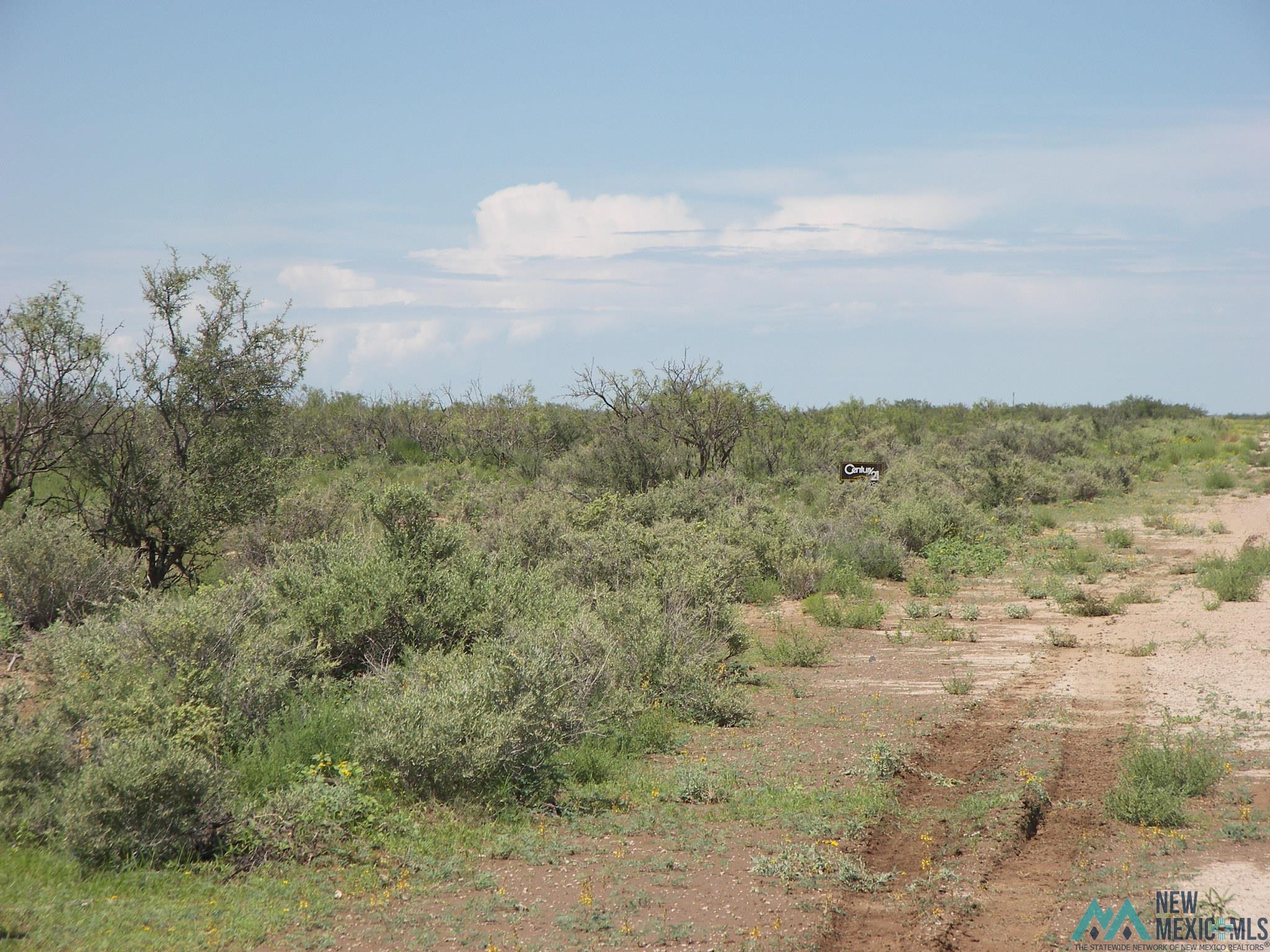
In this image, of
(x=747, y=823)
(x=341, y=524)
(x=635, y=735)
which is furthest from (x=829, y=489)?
(x=747, y=823)

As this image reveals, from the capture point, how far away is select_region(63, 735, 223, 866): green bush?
568 cm

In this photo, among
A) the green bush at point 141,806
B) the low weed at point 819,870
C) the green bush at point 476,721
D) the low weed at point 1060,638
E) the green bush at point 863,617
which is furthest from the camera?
the green bush at point 863,617

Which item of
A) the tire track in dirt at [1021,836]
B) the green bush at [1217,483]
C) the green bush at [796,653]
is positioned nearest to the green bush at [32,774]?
the tire track in dirt at [1021,836]

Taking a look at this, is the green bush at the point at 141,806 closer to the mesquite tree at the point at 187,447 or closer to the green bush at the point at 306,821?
the green bush at the point at 306,821

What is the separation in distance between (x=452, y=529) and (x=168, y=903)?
18.3ft

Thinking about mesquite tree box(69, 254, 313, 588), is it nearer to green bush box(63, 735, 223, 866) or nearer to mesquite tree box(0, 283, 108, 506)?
mesquite tree box(0, 283, 108, 506)

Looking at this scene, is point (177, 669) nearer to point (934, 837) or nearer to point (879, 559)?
point (934, 837)

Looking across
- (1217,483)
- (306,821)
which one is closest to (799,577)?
(306,821)

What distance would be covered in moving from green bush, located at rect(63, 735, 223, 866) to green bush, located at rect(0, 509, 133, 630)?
5.20 meters

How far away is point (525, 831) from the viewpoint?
6.68 meters

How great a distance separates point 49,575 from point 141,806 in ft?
20.4

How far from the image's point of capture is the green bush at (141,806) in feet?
18.6

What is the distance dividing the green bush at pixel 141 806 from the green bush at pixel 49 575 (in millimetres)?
5197

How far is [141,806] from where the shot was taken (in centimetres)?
581
